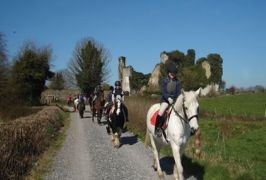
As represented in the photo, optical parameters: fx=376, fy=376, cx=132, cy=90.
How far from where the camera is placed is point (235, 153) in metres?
15.4

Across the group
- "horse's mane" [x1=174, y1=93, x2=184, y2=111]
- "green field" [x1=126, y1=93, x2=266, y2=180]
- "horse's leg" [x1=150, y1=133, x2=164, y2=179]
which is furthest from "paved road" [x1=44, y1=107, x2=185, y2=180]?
"horse's mane" [x1=174, y1=93, x2=184, y2=111]

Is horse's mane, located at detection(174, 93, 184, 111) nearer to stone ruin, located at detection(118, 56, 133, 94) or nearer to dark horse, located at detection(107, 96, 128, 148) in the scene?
dark horse, located at detection(107, 96, 128, 148)

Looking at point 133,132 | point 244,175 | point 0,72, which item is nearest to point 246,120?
point 133,132

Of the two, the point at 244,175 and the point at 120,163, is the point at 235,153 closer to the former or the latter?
the point at 120,163

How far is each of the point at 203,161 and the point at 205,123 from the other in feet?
53.3

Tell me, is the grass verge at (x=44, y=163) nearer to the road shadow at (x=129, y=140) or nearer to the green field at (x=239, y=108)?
the road shadow at (x=129, y=140)

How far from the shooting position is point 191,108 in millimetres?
7863

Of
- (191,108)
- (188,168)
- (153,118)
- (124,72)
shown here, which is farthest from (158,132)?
(124,72)

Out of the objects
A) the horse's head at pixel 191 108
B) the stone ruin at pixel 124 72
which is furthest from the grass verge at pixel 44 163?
the stone ruin at pixel 124 72

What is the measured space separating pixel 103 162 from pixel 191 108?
463 cm

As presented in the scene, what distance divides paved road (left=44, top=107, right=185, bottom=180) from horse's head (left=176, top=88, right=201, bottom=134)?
215 cm

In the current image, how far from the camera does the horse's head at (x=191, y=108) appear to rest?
25.3 ft

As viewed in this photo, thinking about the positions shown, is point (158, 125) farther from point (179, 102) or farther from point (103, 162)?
point (103, 162)

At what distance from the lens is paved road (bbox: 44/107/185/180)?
973cm
